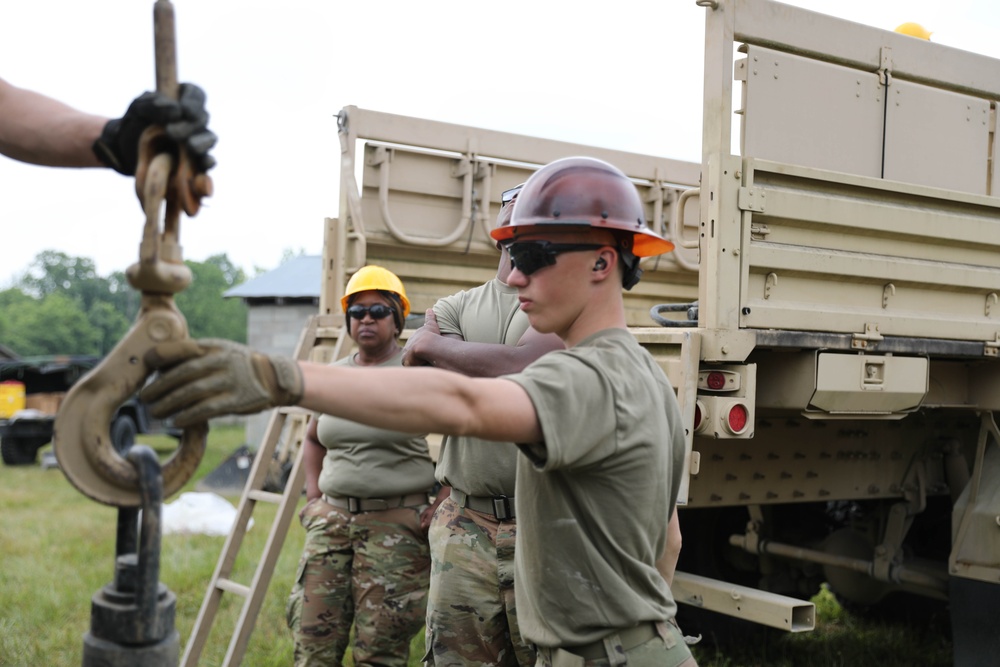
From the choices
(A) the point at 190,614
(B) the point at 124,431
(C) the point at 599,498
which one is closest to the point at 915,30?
(C) the point at 599,498

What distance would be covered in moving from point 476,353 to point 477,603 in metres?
0.76

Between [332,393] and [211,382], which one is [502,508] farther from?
[211,382]

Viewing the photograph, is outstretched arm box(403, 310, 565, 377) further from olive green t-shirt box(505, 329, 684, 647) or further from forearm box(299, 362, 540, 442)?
forearm box(299, 362, 540, 442)

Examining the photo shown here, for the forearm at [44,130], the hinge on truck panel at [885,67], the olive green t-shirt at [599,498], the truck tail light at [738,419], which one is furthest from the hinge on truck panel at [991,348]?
the forearm at [44,130]

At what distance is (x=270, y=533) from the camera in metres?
4.85

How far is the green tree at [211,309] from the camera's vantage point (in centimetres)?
4619

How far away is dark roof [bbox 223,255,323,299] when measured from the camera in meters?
18.2

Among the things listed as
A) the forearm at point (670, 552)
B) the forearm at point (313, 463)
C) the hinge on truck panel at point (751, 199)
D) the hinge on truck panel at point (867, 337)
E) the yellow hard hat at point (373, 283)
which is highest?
the hinge on truck panel at point (751, 199)

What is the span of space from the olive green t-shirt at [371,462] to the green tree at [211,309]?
40.4m

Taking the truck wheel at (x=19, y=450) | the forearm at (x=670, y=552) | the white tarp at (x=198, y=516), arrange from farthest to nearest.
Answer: the truck wheel at (x=19, y=450) → the white tarp at (x=198, y=516) → the forearm at (x=670, y=552)

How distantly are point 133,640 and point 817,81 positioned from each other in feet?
10.6

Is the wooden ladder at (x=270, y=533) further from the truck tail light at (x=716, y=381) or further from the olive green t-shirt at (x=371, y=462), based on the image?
the truck tail light at (x=716, y=381)

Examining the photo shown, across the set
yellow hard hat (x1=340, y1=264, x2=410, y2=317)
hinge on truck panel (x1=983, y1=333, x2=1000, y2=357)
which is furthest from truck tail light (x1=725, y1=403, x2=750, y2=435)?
yellow hard hat (x1=340, y1=264, x2=410, y2=317)

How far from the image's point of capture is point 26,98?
6.03 ft
